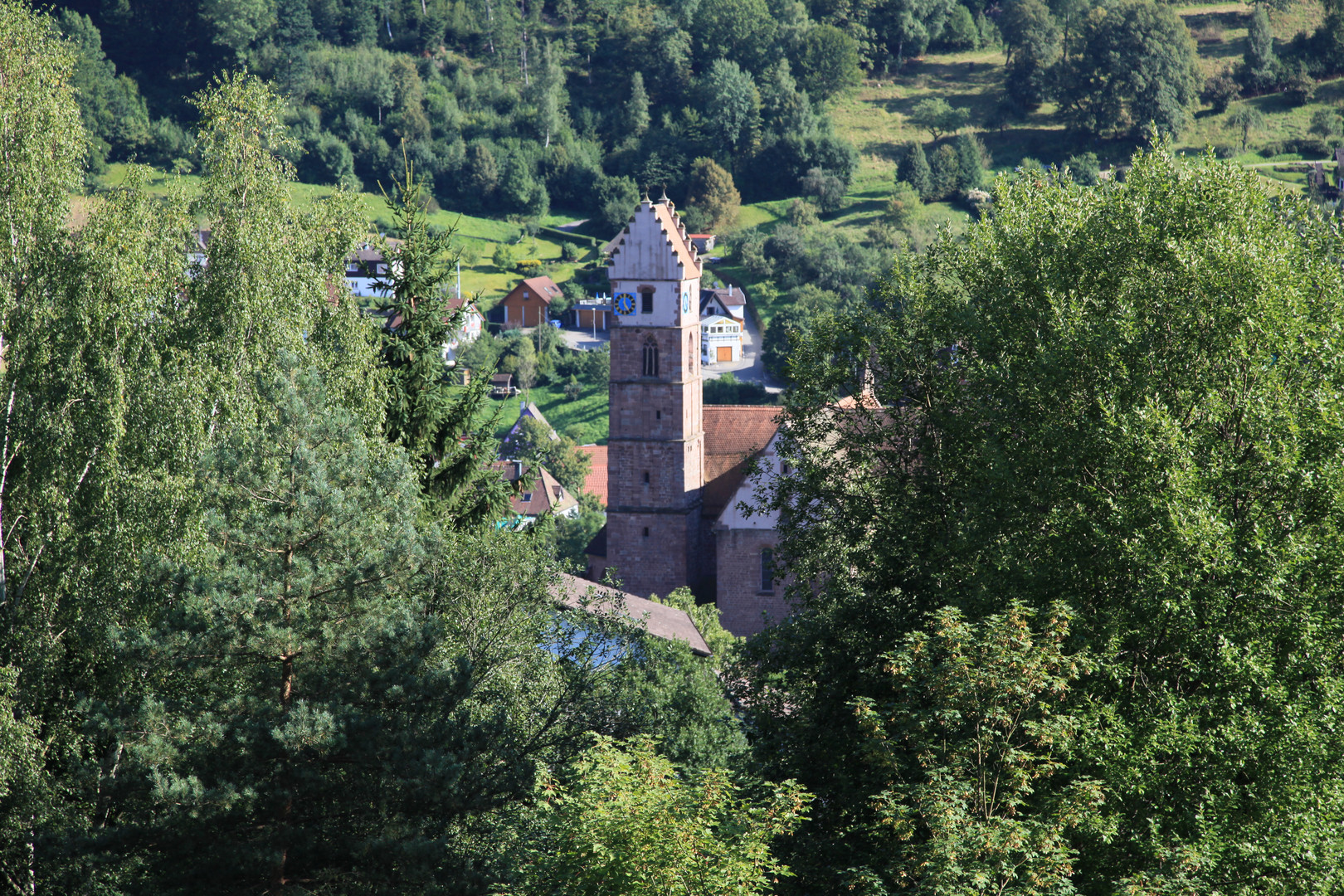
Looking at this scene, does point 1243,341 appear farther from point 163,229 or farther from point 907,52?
point 907,52

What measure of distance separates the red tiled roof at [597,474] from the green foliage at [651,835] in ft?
249

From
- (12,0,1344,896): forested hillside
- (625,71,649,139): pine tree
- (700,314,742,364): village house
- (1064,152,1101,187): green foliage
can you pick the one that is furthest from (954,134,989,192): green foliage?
(12,0,1344,896): forested hillside

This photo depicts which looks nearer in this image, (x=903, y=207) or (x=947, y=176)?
(x=903, y=207)

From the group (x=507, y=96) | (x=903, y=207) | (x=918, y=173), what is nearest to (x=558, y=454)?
(x=903, y=207)

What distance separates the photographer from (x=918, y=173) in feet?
449

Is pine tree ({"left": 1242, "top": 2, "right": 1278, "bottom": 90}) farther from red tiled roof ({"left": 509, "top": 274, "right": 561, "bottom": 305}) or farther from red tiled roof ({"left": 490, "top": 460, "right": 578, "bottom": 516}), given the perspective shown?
red tiled roof ({"left": 490, "top": 460, "right": 578, "bottom": 516})

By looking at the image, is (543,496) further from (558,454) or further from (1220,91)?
(1220,91)

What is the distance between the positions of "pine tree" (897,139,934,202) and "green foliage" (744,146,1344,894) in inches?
4573

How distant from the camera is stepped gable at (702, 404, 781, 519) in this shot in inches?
2178

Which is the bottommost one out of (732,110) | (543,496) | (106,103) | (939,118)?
(543,496)

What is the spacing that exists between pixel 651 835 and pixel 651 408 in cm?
3997

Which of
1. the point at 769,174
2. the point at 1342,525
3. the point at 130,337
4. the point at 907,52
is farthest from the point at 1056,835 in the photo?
the point at 907,52

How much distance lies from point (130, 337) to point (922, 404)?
14.0m

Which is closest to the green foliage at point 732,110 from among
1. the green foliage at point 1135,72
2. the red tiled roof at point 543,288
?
the green foliage at point 1135,72
